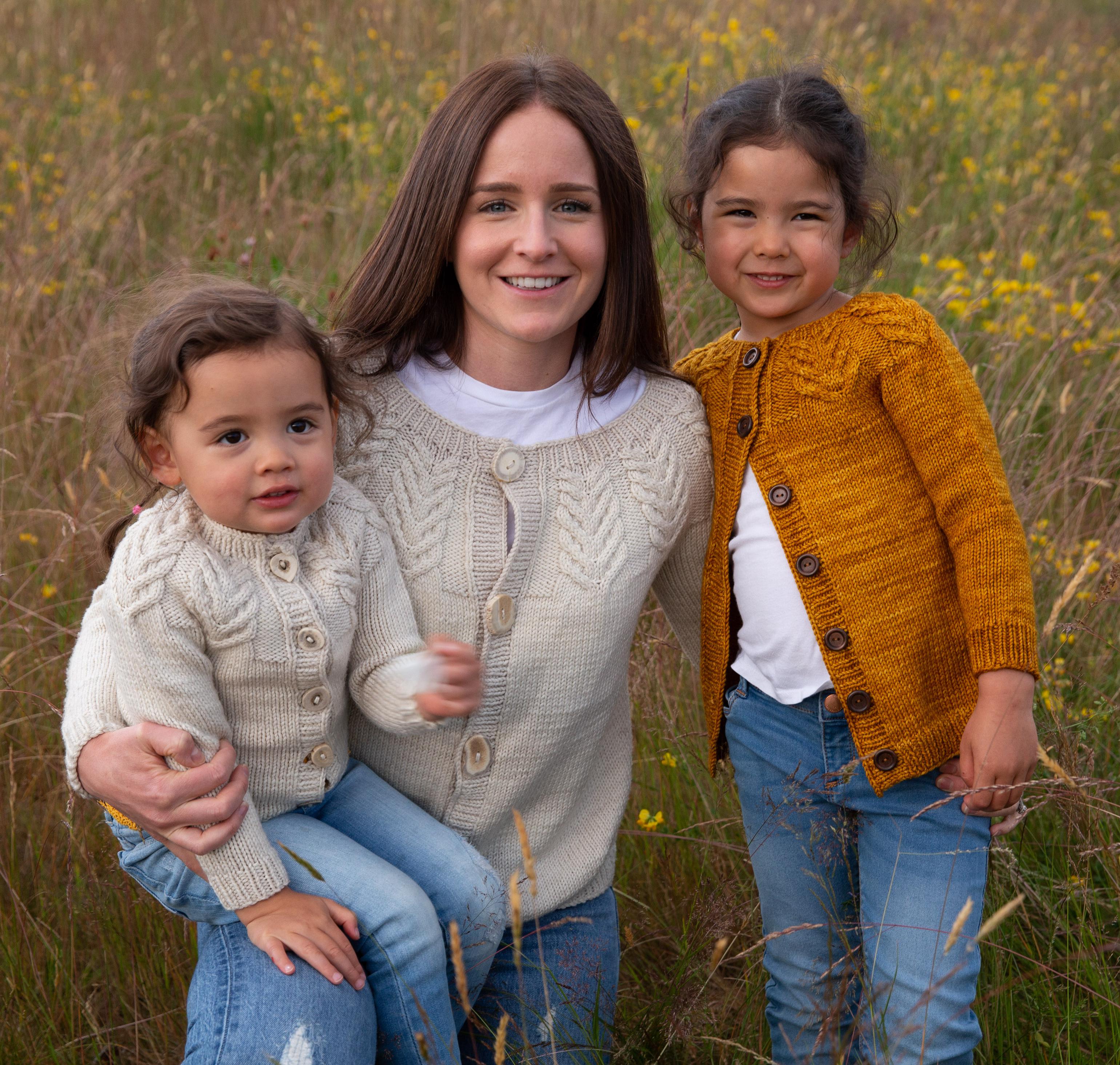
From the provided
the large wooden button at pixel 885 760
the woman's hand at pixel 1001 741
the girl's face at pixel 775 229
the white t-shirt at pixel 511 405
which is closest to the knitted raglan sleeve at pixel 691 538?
the white t-shirt at pixel 511 405

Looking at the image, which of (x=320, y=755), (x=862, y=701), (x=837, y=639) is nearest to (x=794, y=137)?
(x=837, y=639)

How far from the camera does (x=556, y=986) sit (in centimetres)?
197

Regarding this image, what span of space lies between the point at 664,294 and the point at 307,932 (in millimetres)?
2266

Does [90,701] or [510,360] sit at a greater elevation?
[510,360]

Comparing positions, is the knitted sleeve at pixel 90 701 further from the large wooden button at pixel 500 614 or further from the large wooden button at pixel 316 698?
the large wooden button at pixel 500 614

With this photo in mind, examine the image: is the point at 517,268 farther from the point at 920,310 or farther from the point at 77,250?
the point at 77,250

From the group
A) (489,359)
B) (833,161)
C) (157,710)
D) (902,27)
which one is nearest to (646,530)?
(489,359)

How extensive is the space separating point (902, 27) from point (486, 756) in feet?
21.1

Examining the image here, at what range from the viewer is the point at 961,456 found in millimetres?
1820

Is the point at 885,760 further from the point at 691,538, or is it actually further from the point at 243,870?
the point at 243,870

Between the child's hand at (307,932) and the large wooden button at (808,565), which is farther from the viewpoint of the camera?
the large wooden button at (808,565)

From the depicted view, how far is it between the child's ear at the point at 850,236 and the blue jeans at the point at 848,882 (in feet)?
2.64

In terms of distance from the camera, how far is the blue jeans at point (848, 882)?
1752 millimetres

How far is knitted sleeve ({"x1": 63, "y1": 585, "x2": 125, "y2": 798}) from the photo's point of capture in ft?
5.56
